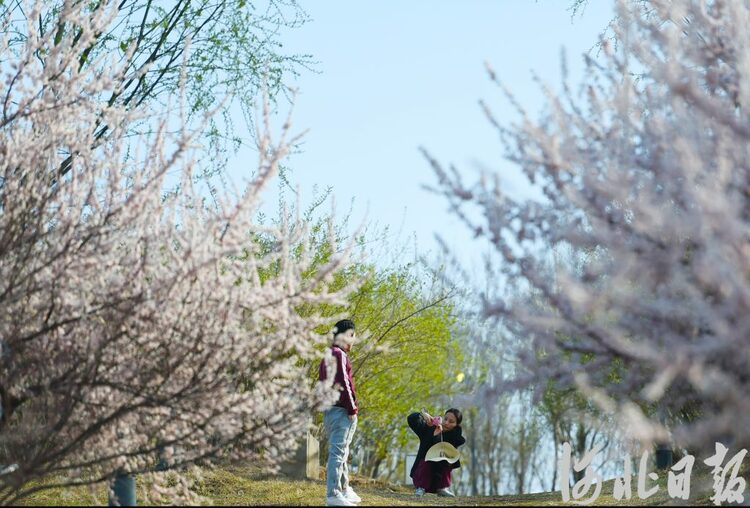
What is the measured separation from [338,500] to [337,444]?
62 centimetres

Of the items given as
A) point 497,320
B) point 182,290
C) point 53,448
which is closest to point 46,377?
point 53,448

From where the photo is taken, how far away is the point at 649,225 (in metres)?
5.97

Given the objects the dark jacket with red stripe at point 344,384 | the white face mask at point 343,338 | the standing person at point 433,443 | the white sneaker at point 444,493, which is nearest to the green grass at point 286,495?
the dark jacket with red stripe at point 344,384

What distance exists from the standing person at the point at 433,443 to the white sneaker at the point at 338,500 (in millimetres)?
4888

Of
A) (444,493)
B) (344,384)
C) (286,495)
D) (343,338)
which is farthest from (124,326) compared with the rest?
(444,493)

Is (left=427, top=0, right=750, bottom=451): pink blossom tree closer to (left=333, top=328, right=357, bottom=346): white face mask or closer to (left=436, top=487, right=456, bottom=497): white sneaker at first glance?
(left=333, top=328, right=357, bottom=346): white face mask

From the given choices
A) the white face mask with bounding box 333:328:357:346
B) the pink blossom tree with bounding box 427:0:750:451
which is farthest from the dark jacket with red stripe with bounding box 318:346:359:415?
the pink blossom tree with bounding box 427:0:750:451

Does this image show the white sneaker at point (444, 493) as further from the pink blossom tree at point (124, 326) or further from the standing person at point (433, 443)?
the pink blossom tree at point (124, 326)

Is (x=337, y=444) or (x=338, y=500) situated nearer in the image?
(x=338, y=500)

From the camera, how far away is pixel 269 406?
7.99 m

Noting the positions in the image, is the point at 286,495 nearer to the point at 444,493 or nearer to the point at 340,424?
the point at 340,424

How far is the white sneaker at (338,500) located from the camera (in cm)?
972

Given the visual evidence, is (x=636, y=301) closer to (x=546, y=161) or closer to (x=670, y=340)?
(x=670, y=340)

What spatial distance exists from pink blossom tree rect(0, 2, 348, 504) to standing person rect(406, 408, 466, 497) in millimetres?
7090
